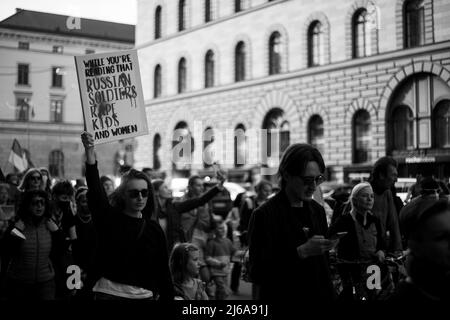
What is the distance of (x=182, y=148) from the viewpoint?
37.6 m

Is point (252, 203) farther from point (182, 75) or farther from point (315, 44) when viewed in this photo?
point (182, 75)

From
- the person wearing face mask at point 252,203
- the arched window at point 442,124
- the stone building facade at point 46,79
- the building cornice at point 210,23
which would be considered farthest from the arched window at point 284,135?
the person wearing face mask at point 252,203

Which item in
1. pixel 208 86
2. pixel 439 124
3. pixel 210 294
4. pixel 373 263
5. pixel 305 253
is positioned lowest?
pixel 210 294

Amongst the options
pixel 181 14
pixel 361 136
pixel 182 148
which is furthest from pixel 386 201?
pixel 181 14

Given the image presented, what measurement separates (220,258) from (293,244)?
18.0ft

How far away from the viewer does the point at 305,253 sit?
310 centimetres

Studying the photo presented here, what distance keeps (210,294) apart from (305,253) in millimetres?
5048

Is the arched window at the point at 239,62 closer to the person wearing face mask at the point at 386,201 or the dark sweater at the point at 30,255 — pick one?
the person wearing face mask at the point at 386,201

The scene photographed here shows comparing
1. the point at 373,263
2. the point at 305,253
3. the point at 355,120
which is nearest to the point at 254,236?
the point at 305,253

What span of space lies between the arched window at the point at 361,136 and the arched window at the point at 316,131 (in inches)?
77.3

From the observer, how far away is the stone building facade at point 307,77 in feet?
81.4

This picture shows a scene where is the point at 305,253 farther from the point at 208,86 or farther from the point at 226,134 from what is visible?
the point at 208,86

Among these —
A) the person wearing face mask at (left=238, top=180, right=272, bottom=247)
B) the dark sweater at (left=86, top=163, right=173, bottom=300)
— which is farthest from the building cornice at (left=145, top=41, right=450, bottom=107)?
the dark sweater at (left=86, top=163, right=173, bottom=300)

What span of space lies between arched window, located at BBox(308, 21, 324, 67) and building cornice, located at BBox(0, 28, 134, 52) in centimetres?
1442
